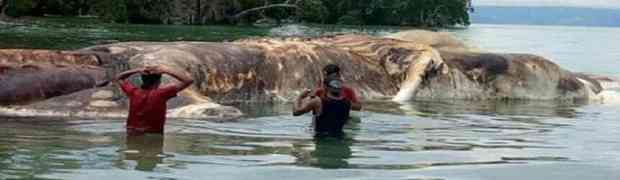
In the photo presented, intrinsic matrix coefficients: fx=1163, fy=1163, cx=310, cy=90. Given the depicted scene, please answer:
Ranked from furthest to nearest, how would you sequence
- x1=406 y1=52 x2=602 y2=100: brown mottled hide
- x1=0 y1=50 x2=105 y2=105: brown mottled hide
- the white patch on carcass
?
x1=406 y1=52 x2=602 y2=100: brown mottled hide
the white patch on carcass
x1=0 y1=50 x2=105 y2=105: brown mottled hide

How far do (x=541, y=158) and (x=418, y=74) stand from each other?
24.3 feet

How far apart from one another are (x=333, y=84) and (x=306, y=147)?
92 cm

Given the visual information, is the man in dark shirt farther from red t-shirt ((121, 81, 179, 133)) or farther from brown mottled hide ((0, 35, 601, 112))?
brown mottled hide ((0, 35, 601, 112))

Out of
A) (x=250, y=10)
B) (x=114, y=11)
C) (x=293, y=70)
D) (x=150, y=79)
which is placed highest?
(x=150, y=79)

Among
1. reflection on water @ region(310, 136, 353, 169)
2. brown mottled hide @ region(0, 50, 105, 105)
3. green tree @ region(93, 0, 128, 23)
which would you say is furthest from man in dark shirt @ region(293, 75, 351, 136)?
green tree @ region(93, 0, 128, 23)

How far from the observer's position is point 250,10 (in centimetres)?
9250

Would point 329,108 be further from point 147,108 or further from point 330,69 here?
point 147,108

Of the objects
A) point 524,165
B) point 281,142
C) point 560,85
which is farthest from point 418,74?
point 524,165

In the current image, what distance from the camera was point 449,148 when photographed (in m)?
11.3

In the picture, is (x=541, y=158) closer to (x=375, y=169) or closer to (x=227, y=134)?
(x=375, y=169)

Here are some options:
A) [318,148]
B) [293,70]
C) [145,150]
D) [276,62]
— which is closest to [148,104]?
[145,150]

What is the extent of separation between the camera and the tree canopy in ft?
280

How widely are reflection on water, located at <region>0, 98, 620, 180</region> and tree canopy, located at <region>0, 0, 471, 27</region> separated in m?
60.4

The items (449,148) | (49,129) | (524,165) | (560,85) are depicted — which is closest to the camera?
(524,165)
